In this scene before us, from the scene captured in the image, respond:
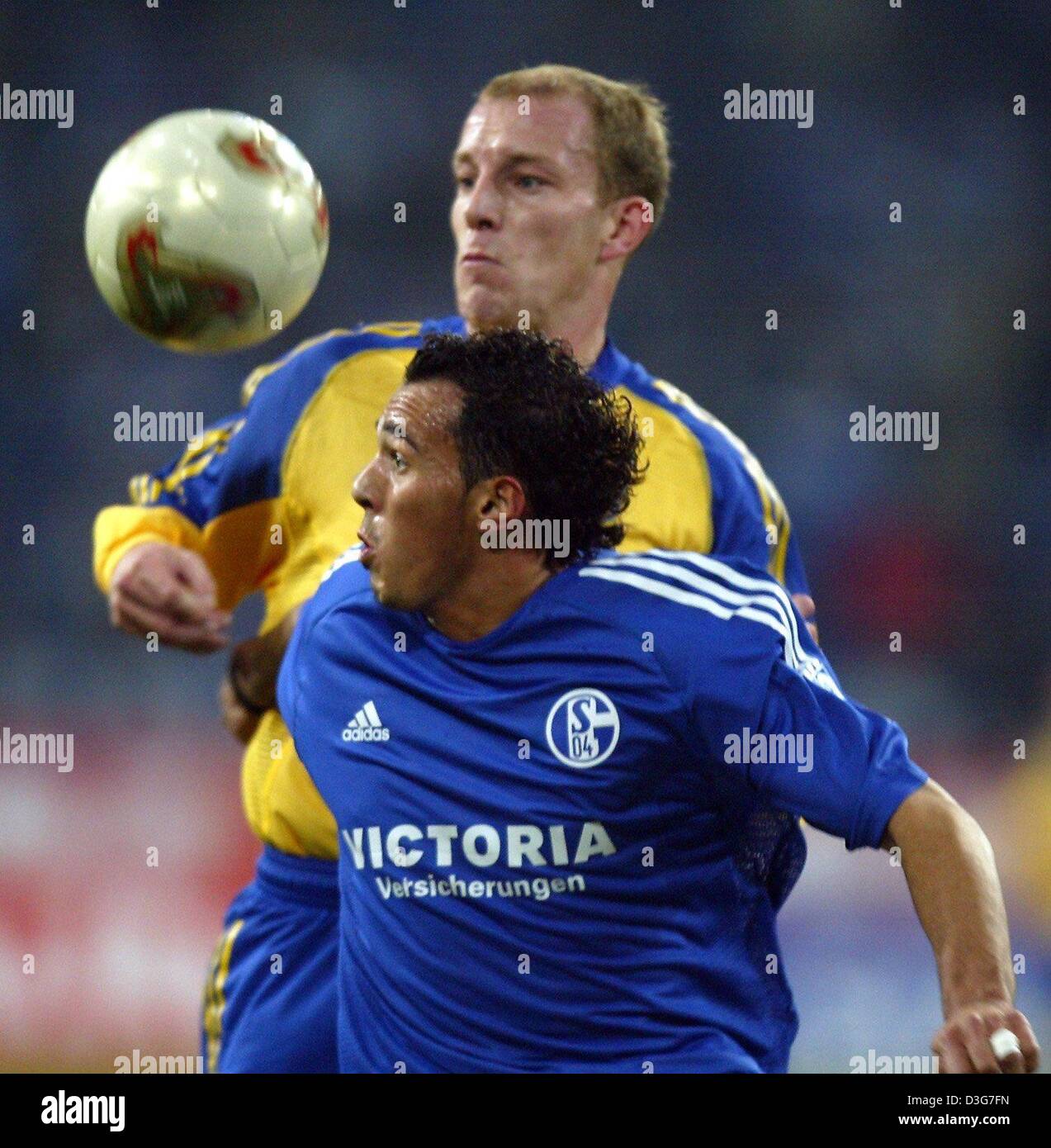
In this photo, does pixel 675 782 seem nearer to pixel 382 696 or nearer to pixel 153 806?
pixel 382 696

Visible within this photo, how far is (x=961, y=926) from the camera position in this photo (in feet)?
6.77

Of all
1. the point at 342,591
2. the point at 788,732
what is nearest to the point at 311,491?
the point at 342,591

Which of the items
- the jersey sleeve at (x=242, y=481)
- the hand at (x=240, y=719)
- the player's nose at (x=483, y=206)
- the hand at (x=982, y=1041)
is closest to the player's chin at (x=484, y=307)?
the player's nose at (x=483, y=206)

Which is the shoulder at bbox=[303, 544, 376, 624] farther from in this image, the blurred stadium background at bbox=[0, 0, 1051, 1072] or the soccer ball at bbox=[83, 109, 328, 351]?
the blurred stadium background at bbox=[0, 0, 1051, 1072]

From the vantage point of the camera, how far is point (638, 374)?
3451mm

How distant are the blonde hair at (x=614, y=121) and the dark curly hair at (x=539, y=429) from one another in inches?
42.6

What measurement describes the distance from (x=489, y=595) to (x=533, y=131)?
1.32m

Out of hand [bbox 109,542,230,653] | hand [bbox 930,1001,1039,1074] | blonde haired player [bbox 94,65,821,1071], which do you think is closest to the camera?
hand [bbox 930,1001,1039,1074]

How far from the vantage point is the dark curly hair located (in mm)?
2482

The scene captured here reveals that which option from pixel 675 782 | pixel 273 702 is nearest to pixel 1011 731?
pixel 273 702

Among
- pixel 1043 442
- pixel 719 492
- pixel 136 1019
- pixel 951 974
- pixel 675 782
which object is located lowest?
pixel 136 1019

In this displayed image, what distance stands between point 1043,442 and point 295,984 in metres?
4.65

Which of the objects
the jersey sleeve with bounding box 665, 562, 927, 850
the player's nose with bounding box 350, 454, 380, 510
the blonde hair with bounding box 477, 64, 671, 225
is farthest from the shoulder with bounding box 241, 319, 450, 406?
the jersey sleeve with bounding box 665, 562, 927, 850

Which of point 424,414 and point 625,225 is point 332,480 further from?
point 625,225
